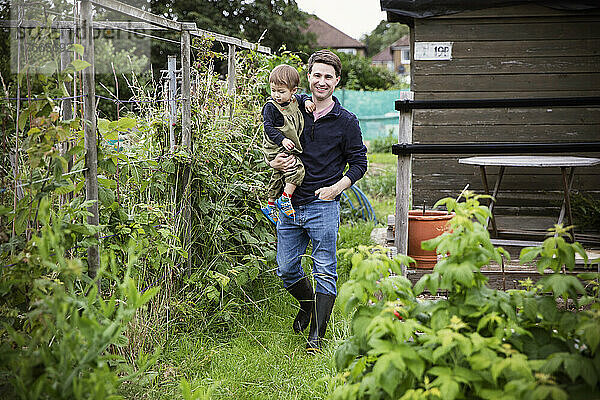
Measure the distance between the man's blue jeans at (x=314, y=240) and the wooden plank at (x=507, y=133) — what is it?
3.35m

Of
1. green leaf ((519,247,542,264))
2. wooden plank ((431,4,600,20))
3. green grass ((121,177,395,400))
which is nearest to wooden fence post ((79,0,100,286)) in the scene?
green grass ((121,177,395,400))

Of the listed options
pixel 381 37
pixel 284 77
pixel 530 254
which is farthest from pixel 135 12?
pixel 381 37

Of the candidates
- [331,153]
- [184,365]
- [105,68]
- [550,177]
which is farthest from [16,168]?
[105,68]

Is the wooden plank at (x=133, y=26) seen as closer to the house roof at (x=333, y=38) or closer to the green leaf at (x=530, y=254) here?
the green leaf at (x=530, y=254)

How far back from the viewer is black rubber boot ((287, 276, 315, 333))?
13.1 ft

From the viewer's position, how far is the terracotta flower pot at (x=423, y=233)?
3.49 m

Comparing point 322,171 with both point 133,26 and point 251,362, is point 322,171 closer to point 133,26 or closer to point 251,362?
point 251,362

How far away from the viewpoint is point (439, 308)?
196cm

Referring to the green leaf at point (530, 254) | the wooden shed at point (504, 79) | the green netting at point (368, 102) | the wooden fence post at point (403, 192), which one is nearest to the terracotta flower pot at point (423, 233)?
the wooden fence post at point (403, 192)

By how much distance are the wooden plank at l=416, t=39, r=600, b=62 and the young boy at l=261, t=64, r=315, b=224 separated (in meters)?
3.61

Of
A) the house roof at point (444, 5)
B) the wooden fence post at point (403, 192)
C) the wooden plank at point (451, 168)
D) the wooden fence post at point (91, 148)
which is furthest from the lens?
the wooden plank at point (451, 168)

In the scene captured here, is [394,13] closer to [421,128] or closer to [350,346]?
[421,128]

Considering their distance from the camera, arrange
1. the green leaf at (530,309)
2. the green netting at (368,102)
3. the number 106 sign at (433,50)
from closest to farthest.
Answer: the green leaf at (530,309), the number 106 sign at (433,50), the green netting at (368,102)

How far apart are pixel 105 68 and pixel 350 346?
51.8 feet
